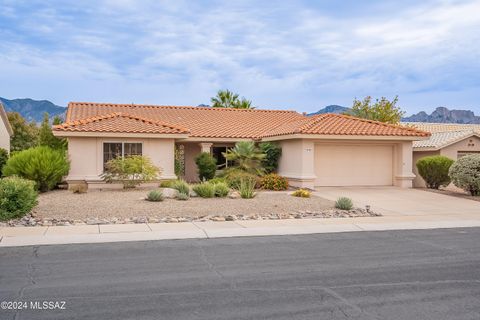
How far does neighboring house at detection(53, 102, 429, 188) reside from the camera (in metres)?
23.6

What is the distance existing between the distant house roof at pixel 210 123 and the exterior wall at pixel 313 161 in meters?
0.68

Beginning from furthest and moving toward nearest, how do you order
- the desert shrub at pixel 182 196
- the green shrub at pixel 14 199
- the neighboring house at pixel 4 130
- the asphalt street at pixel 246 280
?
the neighboring house at pixel 4 130
the desert shrub at pixel 182 196
the green shrub at pixel 14 199
the asphalt street at pixel 246 280

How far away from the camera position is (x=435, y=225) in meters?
14.1

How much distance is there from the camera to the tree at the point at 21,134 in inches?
1953

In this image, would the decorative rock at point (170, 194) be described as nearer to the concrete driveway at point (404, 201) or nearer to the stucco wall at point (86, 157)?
the stucco wall at point (86, 157)

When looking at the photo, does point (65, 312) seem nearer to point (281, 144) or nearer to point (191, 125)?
point (281, 144)

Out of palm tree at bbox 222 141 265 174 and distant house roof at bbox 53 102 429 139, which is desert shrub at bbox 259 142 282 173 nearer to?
distant house roof at bbox 53 102 429 139

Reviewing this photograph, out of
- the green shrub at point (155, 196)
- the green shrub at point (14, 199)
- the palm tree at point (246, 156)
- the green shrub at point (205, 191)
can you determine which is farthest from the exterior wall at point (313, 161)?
the green shrub at point (14, 199)

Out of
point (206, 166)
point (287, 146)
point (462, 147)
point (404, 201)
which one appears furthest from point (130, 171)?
point (462, 147)

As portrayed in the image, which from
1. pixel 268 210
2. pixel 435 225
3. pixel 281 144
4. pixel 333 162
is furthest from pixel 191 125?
pixel 435 225

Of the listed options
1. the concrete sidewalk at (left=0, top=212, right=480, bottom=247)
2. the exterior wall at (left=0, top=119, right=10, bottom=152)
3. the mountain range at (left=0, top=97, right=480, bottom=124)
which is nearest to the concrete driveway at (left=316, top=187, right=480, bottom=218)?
the concrete sidewalk at (left=0, top=212, right=480, bottom=247)

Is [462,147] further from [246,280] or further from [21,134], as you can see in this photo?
[21,134]

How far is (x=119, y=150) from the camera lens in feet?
79.3

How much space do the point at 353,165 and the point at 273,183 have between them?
4855 mm
